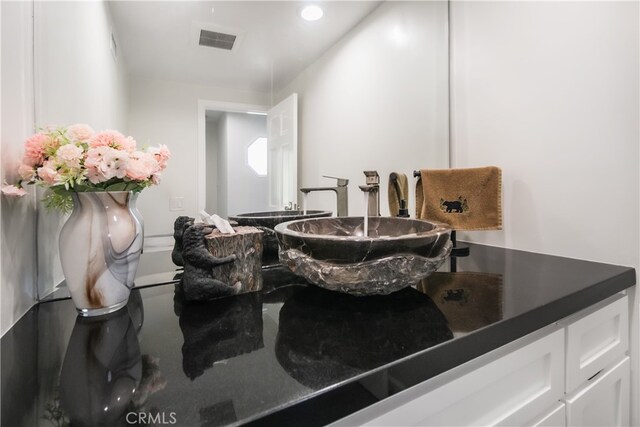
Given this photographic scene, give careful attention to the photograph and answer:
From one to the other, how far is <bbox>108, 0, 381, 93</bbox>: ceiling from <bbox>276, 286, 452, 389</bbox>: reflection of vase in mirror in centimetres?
84

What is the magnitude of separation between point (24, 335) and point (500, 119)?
1589 mm

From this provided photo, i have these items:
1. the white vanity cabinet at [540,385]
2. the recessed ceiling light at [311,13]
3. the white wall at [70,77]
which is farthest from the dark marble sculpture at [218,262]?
the recessed ceiling light at [311,13]

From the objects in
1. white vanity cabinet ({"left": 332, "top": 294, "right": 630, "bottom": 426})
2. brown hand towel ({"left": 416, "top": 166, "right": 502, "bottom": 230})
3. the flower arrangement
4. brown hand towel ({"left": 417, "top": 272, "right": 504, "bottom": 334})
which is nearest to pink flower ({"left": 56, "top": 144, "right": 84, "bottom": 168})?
the flower arrangement

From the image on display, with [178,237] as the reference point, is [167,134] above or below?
above

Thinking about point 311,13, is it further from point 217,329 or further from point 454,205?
point 217,329

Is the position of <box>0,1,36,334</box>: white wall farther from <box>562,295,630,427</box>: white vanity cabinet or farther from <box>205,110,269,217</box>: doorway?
<box>562,295,630,427</box>: white vanity cabinet

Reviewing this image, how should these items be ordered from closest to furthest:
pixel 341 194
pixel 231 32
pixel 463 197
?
pixel 231 32, pixel 463 197, pixel 341 194

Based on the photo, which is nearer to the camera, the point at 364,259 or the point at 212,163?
the point at 364,259

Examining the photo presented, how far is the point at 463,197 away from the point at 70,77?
54.2 inches

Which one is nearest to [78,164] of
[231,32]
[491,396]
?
[231,32]

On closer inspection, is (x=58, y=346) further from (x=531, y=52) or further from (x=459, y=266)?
(x=531, y=52)

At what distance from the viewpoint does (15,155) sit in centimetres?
59

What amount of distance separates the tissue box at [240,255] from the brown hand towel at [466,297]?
1.44 feet

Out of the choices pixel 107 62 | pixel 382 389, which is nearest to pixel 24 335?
pixel 382 389
